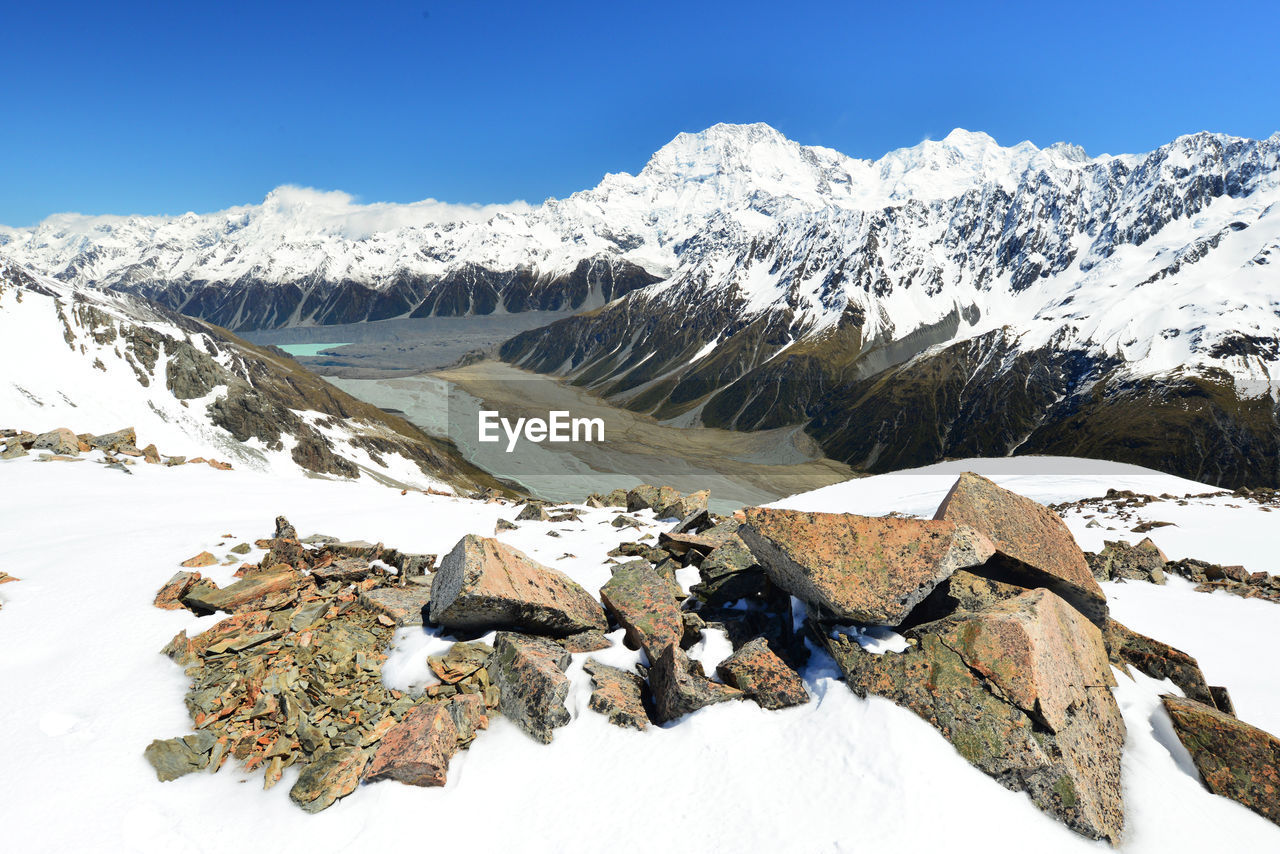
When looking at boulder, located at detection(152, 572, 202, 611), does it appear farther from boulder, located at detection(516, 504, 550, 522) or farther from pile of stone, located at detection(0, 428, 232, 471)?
pile of stone, located at detection(0, 428, 232, 471)

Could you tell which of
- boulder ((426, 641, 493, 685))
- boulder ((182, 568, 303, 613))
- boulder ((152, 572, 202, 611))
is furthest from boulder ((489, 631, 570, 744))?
boulder ((152, 572, 202, 611))

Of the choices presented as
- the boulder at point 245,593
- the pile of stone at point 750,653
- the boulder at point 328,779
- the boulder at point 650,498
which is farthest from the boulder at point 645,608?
the boulder at point 650,498

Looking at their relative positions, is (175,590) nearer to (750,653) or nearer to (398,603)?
(398,603)

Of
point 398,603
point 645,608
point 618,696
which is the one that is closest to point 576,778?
point 618,696

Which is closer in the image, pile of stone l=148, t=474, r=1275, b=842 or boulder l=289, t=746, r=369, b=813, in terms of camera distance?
boulder l=289, t=746, r=369, b=813

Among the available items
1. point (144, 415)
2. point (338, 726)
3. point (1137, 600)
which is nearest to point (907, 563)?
point (338, 726)

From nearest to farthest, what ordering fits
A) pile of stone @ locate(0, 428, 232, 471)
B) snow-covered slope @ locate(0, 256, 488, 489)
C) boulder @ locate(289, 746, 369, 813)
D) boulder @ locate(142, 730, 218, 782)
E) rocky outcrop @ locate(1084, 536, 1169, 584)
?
boulder @ locate(289, 746, 369, 813) < boulder @ locate(142, 730, 218, 782) < rocky outcrop @ locate(1084, 536, 1169, 584) < pile of stone @ locate(0, 428, 232, 471) < snow-covered slope @ locate(0, 256, 488, 489)
